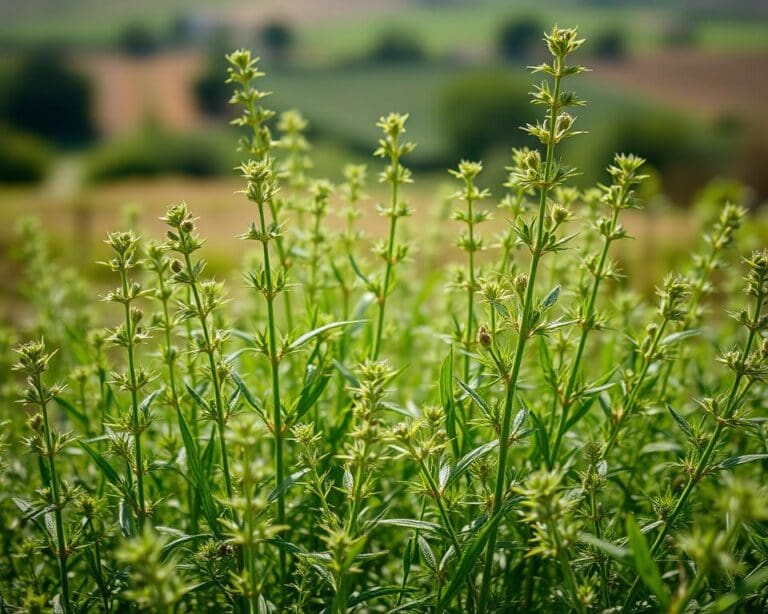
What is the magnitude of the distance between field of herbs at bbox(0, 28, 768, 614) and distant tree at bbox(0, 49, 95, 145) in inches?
627

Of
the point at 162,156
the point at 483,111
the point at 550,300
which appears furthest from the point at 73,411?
the point at 162,156

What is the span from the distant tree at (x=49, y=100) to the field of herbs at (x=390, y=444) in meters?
15.9

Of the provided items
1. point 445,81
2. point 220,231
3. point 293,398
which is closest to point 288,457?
point 293,398

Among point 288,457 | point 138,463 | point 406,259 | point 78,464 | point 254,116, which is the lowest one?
point 78,464

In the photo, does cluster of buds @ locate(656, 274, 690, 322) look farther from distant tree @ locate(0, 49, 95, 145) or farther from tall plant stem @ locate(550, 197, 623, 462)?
→ distant tree @ locate(0, 49, 95, 145)

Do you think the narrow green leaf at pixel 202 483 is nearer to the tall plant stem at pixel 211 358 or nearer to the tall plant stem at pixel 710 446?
the tall plant stem at pixel 211 358

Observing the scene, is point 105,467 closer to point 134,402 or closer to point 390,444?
point 134,402

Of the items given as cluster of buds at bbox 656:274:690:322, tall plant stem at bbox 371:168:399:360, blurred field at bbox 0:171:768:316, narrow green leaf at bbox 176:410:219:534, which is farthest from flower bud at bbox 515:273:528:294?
blurred field at bbox 0:171:768:316

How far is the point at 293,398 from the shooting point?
155 cm

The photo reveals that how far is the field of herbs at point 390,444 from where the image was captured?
122 centimetres

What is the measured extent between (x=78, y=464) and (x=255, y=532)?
4.08 feet

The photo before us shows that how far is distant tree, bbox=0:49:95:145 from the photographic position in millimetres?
15781

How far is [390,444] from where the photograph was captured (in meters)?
1.48

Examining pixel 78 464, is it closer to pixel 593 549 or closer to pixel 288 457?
pixel 288 457
